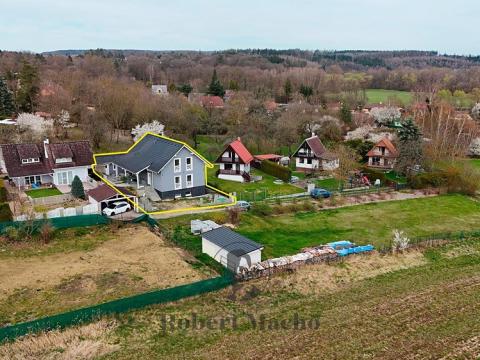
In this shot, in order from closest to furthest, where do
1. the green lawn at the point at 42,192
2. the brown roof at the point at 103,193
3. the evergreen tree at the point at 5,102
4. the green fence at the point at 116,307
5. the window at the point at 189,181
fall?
the green fence at the point at 116,307
the brown roof at the point at 103,193
the green lawn at the point at 42,192
the window at the point at 189,181
the evergreen tree at the point at 5,102

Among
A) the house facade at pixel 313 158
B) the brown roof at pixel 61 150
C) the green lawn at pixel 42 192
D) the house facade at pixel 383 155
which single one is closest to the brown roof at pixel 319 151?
the house facade at pixel 313 158

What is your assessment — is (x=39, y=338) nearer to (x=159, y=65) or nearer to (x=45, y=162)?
(x=45, y=162)

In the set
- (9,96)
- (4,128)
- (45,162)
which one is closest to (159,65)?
(9,96)

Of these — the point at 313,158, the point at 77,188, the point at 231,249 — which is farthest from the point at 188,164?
the point at 313,158

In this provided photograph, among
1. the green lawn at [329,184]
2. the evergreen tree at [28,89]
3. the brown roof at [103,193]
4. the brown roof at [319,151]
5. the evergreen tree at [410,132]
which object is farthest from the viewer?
the evergreen tree at [28,89]

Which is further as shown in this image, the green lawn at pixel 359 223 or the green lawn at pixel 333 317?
the green lawn at pixel 359 223

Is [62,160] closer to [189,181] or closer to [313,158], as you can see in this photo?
[189,181]

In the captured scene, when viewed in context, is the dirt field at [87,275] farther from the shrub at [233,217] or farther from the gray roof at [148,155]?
the gray roof at [148,155]
